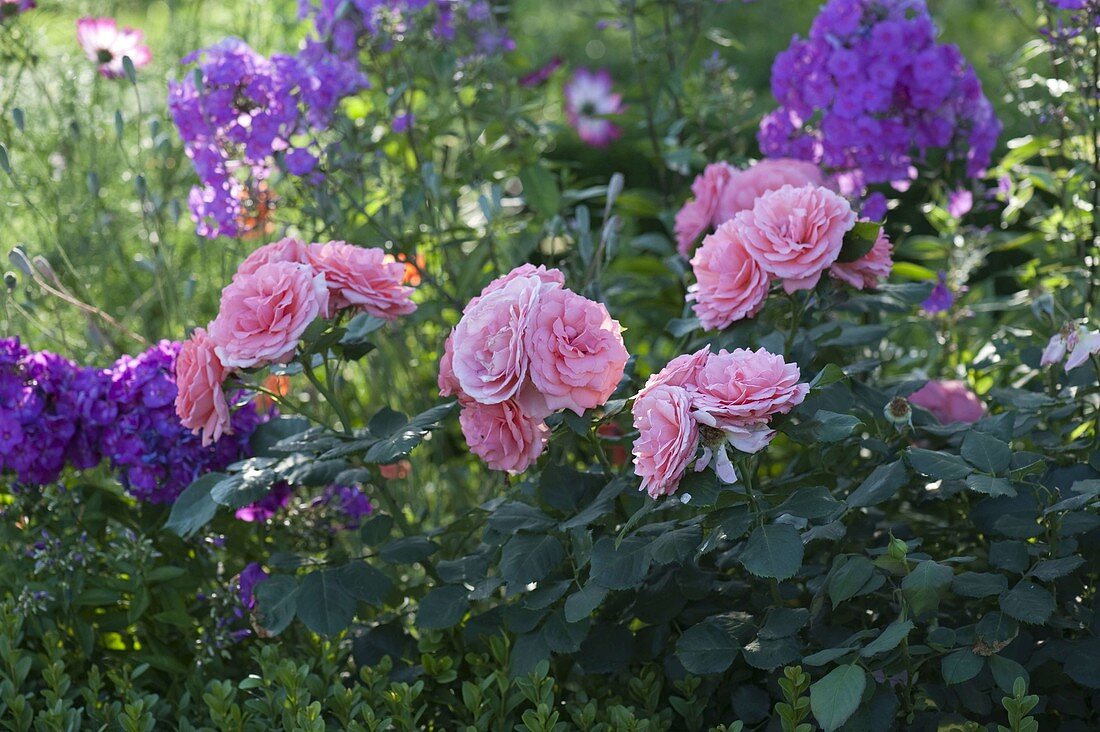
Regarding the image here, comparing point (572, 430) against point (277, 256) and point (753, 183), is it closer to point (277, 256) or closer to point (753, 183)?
point (277, 256)

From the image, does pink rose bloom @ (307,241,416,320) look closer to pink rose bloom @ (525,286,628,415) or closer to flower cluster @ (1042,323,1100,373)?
pink rose bloom @ (525,286,628,415)

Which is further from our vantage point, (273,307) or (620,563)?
(273,307)

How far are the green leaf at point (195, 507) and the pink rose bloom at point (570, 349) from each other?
1.95ft

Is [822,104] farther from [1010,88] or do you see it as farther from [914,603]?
[914,603]

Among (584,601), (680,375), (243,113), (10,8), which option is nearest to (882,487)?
(680,375)

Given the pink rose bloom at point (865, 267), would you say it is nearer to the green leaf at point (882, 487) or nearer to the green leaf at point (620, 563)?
the green leaf at point (882, 487)

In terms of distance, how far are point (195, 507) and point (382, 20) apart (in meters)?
1.08

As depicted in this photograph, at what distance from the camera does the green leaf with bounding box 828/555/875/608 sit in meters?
1.39

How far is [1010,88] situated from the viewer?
2324mm

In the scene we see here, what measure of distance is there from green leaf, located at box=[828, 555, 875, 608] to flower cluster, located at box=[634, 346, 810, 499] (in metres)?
0.19

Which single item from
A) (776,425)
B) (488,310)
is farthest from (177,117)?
(776,425)

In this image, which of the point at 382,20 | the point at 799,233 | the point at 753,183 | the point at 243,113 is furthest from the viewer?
the point at 382,20

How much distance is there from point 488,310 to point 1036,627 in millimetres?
894

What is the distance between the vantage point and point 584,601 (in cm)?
147
